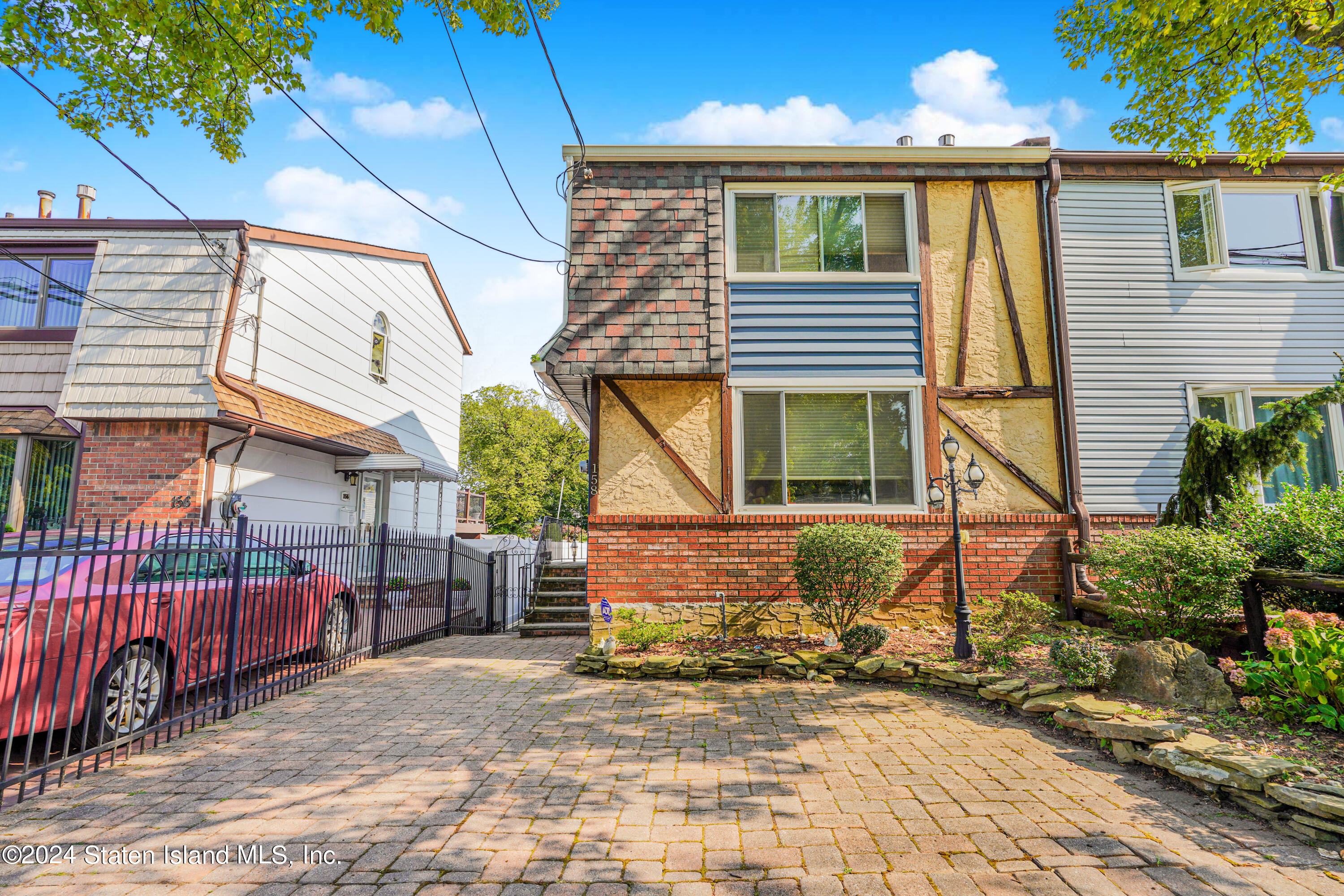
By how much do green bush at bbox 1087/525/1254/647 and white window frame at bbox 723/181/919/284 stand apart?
175 inches

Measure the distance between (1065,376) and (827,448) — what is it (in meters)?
3.34

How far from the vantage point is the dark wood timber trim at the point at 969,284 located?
8.86m

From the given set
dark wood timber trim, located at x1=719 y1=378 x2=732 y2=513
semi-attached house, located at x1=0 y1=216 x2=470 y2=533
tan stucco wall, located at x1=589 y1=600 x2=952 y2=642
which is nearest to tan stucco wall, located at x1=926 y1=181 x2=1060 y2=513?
tan stucco wall, located at x1=589 y1=600 x2=952 y2=642

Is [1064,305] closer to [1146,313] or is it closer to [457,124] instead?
[1146,313]

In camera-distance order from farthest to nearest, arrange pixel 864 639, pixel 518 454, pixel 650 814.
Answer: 1. pixel 518 454
2. pixel 864 639
3. pixel 650 814

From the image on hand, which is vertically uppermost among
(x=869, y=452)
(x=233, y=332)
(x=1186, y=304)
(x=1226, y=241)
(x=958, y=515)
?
(x=1226, y=241)

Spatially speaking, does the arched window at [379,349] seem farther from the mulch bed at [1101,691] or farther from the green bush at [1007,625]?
the green bush at [1007,625]

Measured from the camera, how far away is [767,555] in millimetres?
8391

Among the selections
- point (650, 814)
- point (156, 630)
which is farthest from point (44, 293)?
point (650, 814)

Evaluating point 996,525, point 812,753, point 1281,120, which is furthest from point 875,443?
point 1281,120

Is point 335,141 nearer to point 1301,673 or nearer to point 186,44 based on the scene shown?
point 186,44

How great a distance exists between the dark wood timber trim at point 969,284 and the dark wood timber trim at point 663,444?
3682 millimetres

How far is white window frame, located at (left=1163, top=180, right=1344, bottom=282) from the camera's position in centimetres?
940

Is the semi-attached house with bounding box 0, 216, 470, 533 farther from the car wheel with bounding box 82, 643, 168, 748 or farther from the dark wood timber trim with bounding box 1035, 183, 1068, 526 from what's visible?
the dark wood timber trim with bounding box 1035, 183, 1068, 526
